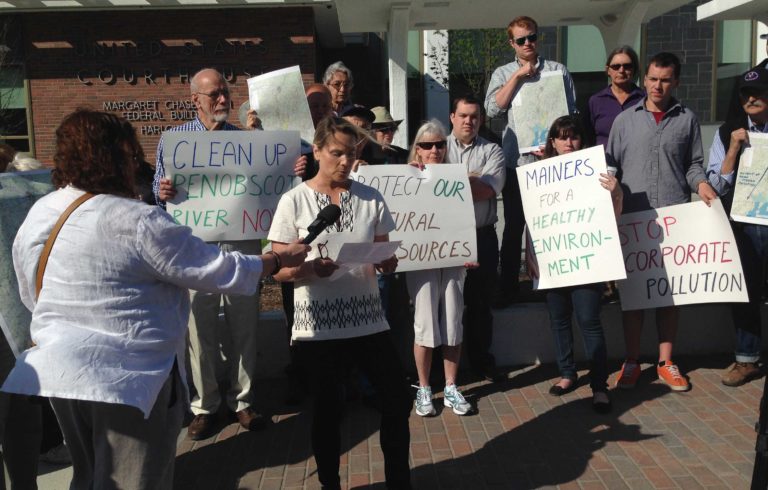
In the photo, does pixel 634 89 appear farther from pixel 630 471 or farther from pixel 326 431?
pixel 326 431

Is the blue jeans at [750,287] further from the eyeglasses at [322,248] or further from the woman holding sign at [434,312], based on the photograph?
the eyeglasses at [322,248]

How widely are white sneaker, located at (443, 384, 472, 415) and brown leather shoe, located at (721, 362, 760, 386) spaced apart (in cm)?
194

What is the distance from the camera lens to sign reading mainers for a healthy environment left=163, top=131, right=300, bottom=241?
4219 millimetres

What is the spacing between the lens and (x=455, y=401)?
459cm

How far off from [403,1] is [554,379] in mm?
8920

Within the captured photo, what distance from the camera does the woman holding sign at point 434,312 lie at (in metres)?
4.54

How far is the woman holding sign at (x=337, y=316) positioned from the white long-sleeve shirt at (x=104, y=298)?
1.01m

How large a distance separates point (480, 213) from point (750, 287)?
2066 mm

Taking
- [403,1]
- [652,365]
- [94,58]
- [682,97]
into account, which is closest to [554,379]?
[652,365]

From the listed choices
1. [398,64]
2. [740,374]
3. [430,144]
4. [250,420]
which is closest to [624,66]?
[430,144]

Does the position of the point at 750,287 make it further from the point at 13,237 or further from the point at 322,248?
the point at 13,237

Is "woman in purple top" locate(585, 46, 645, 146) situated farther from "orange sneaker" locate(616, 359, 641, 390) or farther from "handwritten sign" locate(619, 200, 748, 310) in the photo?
"orange sneaker" locate(616, 359, 641, 390)

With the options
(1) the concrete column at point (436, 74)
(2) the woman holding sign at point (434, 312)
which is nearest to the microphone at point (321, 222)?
(2) the woman holding sign at point (434, 312)

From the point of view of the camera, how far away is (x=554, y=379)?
5203mm
